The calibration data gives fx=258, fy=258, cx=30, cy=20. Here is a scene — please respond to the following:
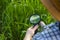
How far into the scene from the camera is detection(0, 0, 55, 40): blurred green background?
3.01 meters

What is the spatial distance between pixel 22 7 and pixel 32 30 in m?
0.83

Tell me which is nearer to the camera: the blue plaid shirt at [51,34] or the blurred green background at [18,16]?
the blue plaid shirt at [51,34]

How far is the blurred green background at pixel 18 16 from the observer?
9.89 feet

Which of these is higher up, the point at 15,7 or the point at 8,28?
the point at 15,7

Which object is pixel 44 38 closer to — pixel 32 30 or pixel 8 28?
pixel 32 30

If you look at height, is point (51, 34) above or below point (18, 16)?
above

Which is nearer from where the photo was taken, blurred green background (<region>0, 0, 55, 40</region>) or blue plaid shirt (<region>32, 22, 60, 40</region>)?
blue plaid shirt (<region>32, 22, 60, 40</region>)

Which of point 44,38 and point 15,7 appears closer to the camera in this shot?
point 44,38

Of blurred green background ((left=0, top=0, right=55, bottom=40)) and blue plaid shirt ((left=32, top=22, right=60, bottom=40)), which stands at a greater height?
blue plaid shirt ((left=32, top=22, right=60, bottom=40))

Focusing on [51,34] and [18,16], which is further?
[18,16]

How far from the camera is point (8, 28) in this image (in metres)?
3.05

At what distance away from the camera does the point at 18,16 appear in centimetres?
313

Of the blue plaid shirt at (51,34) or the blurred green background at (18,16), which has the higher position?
the blue plaid shirt at (51,34)

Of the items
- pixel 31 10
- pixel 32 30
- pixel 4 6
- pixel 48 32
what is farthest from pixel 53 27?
pixel 4 6
